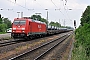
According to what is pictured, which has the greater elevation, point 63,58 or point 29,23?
point 29,23

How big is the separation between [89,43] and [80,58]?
1000mm

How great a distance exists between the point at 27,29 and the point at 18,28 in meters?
1.31

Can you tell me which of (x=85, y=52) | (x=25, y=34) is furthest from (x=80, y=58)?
A: (x=25, y=34)

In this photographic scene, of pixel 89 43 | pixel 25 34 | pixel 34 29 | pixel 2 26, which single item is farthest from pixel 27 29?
pixel 2 26

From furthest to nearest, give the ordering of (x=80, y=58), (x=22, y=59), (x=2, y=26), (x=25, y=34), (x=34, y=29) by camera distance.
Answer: (x=2, y=26) → (x=34, y=29) → (x=25, y=34) → (x=22, y=59) → (x=80, y=58)

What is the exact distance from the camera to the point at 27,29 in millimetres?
31141

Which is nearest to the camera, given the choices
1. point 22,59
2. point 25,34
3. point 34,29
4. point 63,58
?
point 22,59

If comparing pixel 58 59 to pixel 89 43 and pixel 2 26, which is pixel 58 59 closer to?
pixel 89 43

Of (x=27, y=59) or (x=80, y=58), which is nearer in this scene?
(x=80, y=58)

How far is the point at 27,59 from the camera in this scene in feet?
48.5

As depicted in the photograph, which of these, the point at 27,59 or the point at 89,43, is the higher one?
the point at 89,43

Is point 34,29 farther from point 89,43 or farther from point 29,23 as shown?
point 89,43

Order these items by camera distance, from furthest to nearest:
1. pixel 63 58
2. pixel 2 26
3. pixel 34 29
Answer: pixel 2 26 < pixel 34 29 < pixel 63 58

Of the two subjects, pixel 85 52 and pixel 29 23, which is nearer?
pixel 85 52
